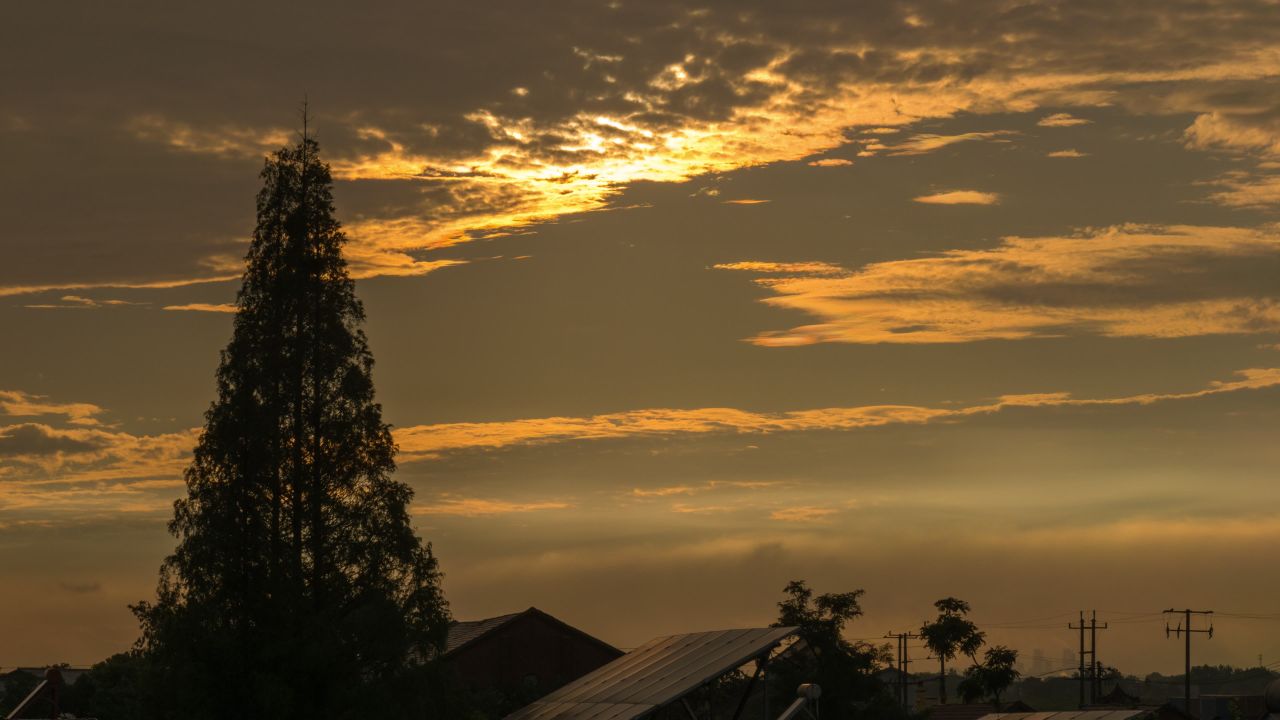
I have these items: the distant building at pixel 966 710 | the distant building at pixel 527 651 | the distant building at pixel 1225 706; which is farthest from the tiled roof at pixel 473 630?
the distant building at pixel 1225 706

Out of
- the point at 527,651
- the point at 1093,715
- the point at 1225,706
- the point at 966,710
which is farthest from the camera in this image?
the point at 1225,706

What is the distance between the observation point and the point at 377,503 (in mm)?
51719


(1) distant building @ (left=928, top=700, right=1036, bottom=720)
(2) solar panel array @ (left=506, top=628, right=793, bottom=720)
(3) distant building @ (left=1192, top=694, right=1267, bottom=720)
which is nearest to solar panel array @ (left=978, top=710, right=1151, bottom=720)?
(2) solar panel array @ (left=506, top=628, right=793, bottom=720)

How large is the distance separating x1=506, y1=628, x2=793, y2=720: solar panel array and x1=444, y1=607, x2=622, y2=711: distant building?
3525cm

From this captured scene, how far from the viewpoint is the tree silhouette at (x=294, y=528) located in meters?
48.2

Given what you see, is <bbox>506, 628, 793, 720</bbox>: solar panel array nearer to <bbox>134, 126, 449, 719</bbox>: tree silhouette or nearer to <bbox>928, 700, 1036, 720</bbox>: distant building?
<bbox>134, 126, 449, 719</bbox>: tree silhouette

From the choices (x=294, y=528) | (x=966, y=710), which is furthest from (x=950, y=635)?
(x=294, y=528)

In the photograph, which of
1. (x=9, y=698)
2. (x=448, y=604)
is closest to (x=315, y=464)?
(x=448, y=604)

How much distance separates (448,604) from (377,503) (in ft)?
13.5

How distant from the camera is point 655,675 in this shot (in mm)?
47531

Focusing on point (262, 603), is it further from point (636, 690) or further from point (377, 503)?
point (636, 690)

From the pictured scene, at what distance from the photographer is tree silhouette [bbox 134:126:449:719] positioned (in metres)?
48.2

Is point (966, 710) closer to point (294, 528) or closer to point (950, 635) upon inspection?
point (950, 635)

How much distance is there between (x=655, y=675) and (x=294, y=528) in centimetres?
1289
